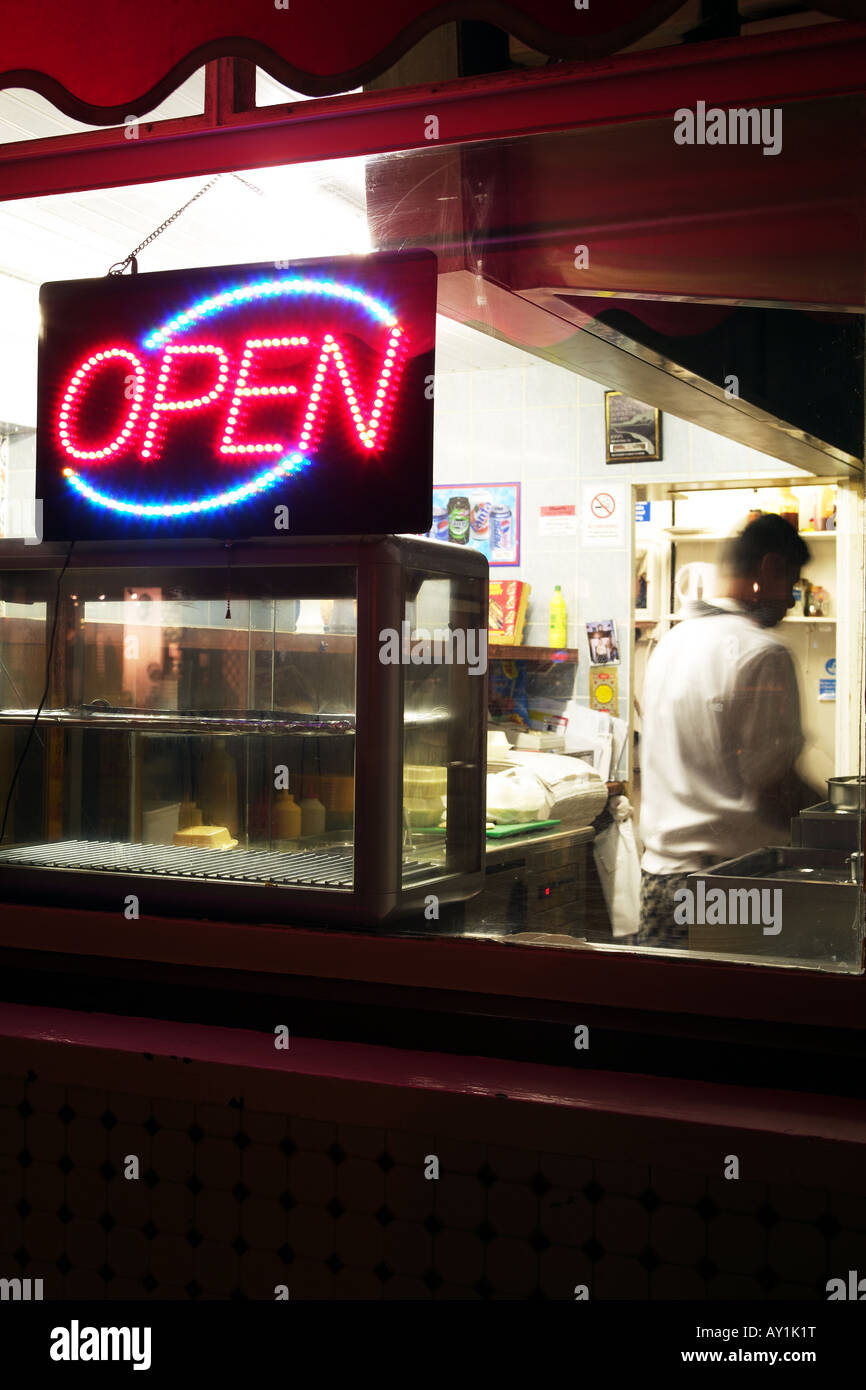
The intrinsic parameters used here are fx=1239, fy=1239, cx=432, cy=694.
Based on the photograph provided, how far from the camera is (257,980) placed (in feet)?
6.70

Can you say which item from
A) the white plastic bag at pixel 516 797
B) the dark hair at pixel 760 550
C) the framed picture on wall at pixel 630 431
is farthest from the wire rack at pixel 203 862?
the framed picture on wall at pixel 630 431

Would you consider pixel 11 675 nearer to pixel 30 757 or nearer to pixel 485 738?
pixel 30 757

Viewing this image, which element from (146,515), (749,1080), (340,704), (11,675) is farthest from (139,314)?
(749,1080)

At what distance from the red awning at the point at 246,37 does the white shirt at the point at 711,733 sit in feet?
6.38

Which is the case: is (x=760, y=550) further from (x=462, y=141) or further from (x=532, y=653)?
(x=462, y=141)

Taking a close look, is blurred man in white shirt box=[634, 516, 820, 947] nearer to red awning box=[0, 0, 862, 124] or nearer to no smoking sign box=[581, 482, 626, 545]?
no smoking sign box=[581, 482, 626, 545]

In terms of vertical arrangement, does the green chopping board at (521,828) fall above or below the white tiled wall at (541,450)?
below

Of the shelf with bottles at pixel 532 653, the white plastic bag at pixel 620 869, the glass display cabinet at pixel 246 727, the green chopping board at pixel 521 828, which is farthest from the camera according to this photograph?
the shelf with bottles at pixel 532 653

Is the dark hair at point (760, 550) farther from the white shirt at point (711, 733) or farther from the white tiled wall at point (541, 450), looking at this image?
the white tiled wall at point (541, 450)

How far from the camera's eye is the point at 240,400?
2164mm

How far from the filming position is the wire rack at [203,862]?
7.49 feet

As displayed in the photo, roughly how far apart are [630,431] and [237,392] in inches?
95.6

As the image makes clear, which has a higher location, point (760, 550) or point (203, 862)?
point (760, 550)

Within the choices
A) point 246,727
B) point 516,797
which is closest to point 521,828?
point 516,797
